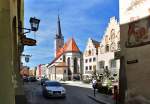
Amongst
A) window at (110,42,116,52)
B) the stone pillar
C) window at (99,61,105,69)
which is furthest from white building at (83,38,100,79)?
the stone pillar

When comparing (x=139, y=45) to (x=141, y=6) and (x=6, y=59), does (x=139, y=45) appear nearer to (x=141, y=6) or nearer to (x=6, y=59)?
(x=141, y=6)

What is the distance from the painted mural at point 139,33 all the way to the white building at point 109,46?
6074cm

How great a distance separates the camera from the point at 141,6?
1412 centimetres

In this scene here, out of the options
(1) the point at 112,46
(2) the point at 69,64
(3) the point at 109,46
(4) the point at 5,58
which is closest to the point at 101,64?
(3) the point at 109,46

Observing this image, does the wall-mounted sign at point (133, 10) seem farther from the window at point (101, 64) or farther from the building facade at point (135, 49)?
the window at point (101, 64)

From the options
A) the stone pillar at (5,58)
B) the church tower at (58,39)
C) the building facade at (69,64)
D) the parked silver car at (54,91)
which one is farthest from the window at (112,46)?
the stone pillar at (5,58)

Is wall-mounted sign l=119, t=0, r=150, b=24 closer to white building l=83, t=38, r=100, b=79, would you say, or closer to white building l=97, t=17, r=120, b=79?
white building l=97, t=17, r=120, b=79

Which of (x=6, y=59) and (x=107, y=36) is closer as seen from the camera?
(x=6, y=59)

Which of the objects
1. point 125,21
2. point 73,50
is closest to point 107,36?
point 73,50

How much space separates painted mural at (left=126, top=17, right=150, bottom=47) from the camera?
1366 cm

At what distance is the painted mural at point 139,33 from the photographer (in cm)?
A: 1366

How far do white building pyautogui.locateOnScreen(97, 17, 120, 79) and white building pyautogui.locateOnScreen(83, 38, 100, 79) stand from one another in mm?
5971

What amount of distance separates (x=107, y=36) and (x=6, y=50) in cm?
7820

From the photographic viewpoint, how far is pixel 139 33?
46.1ft
